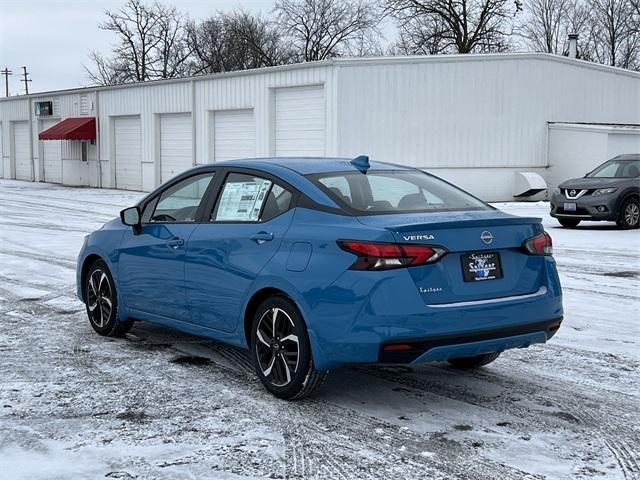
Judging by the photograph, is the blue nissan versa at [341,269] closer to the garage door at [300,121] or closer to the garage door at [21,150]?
the garage door at [300,121]

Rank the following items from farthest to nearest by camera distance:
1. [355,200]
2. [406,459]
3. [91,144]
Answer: [91,144]
[355,200]
[406,459]

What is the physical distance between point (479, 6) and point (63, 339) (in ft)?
155

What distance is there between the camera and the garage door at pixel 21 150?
45.0 metres

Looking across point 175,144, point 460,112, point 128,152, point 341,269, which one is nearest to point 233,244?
point 341,269

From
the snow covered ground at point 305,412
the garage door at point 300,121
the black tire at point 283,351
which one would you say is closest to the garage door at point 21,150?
the garage door at point 300,121

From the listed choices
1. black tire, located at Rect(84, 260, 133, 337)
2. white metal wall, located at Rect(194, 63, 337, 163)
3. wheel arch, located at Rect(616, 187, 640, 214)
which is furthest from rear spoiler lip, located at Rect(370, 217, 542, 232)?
white metal wall, located at Rect(194, 63, 337, 163)

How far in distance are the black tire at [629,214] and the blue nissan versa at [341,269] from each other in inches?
488

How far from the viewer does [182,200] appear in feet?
22.7

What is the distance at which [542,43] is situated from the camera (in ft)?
219

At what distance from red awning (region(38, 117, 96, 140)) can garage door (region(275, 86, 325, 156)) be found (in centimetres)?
1284

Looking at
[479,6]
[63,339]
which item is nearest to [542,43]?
[479,6]

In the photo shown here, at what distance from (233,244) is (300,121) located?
69.4 ft

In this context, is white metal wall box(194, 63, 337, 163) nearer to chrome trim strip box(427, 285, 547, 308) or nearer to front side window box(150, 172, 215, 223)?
front side window box(150, 172, 215, 223)

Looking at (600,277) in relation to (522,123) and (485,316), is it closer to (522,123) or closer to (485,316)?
(485,316)
